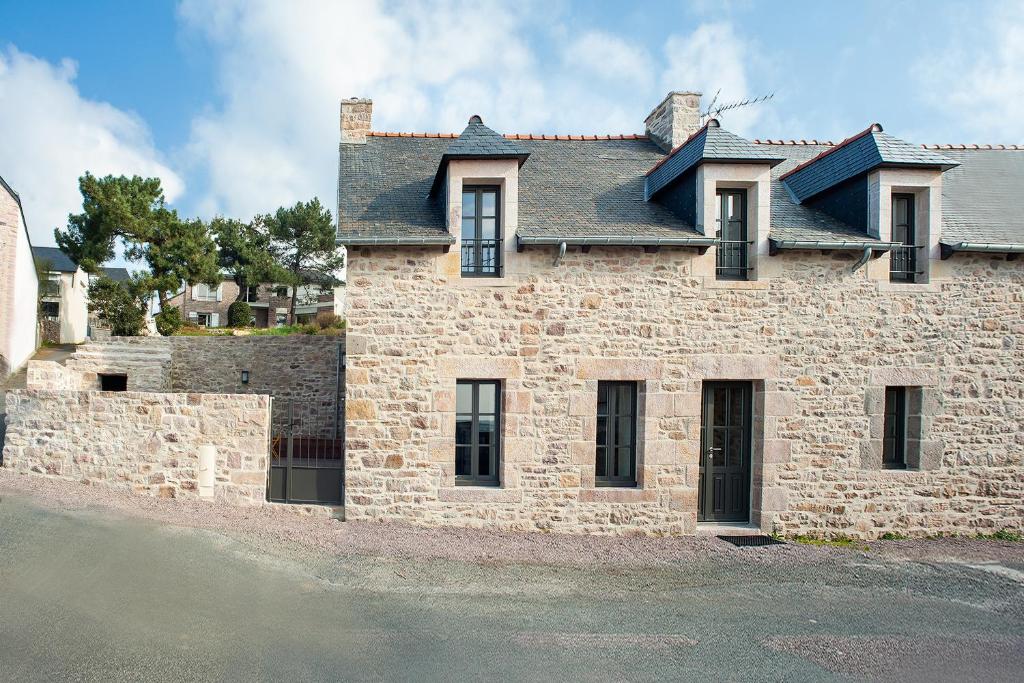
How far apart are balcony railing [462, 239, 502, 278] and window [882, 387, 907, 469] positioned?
624 centimetres

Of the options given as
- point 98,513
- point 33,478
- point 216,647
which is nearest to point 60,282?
point 33,478

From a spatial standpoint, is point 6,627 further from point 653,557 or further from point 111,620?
point 653,557

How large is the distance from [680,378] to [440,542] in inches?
157

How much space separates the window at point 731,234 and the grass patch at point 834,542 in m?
3.87

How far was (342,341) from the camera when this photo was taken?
14.7 metres

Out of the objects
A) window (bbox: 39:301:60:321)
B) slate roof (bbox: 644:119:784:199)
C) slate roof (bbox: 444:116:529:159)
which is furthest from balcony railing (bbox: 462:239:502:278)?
window (bbox: 39:301:60:321)

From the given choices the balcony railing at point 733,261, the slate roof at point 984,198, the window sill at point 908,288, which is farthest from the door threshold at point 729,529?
the slate roof at point 984,198

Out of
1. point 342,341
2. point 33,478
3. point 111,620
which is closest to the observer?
point 111,620

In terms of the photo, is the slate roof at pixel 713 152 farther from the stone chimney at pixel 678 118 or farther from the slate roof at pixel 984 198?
the slate roof at pixel 984 198

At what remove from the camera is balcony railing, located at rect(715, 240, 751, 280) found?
8.57m

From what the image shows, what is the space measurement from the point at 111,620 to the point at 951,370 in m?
10.7

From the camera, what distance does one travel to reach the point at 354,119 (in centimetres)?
1019

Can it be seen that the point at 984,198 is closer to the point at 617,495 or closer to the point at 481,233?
the point at 617,495

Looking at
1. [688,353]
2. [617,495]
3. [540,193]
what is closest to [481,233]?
[540,193]
